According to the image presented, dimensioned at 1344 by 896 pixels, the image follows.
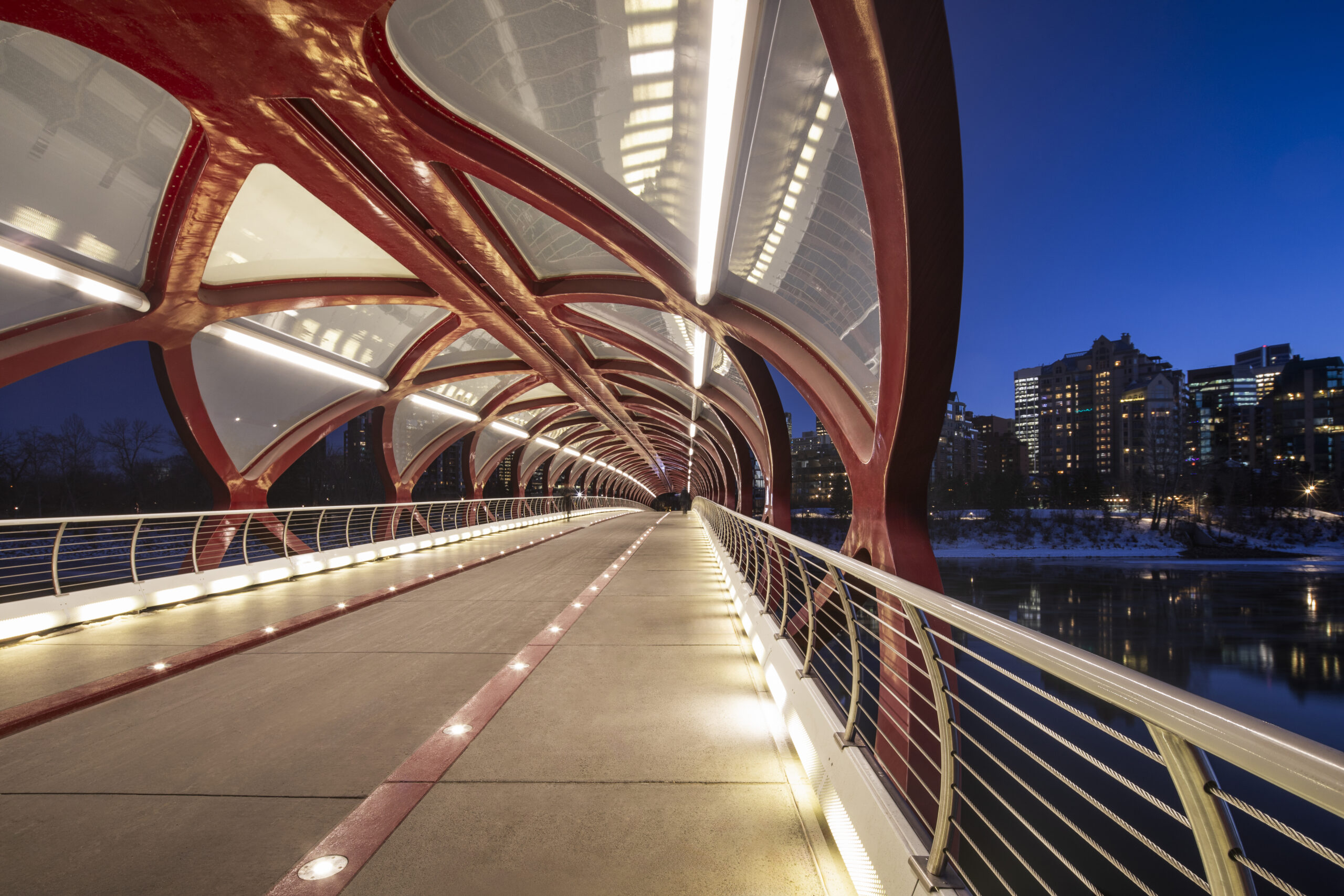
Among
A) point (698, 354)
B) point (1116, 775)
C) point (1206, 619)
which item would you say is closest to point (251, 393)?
point (698, 354)

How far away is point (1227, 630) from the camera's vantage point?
113 feet

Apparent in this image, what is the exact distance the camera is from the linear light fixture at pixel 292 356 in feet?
45.2

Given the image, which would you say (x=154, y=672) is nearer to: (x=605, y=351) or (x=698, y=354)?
(x=698, y=354)

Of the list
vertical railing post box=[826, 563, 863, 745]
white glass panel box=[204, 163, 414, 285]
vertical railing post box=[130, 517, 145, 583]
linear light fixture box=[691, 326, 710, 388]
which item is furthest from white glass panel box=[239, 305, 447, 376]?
vertical railing post box=[826, 563, 863, 745]

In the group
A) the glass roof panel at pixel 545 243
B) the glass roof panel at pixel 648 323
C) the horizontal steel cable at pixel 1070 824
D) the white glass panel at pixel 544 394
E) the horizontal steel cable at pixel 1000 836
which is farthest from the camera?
the white glass panel at pixel 544 394

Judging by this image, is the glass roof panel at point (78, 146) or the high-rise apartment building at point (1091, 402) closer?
the glass roof panel at point (78, 146)

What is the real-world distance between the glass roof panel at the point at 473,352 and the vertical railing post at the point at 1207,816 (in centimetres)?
1839

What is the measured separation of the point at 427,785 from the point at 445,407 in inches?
839

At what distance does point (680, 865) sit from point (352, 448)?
90953mm

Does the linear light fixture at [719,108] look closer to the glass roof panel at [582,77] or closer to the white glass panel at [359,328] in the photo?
the glass roof panel at [582,77]

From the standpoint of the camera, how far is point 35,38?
22.8 feet

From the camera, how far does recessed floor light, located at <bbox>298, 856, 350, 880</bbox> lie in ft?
8.07

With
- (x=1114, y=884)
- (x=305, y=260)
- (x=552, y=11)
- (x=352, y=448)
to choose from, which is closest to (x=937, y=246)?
(x=552, y=11)

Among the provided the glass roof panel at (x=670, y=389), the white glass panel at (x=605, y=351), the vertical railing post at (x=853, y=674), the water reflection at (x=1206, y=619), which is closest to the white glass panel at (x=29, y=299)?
the white glass panel at (x=605, y=351)
